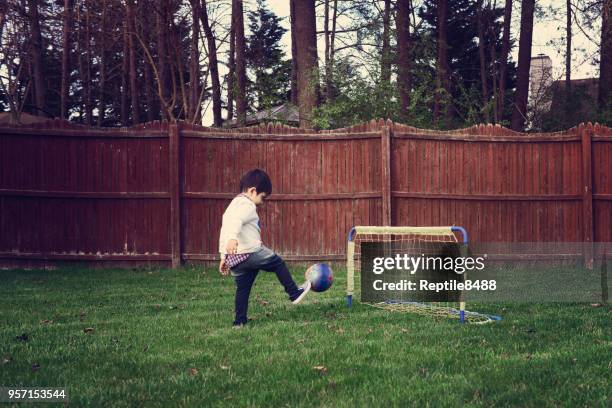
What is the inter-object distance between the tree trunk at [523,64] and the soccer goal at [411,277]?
46.5ft

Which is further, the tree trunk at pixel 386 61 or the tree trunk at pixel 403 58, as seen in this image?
the tree trunk at pixel 403 58

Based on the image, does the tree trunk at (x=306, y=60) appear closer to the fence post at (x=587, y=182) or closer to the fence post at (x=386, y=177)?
the fence post at (x=386, y=177)

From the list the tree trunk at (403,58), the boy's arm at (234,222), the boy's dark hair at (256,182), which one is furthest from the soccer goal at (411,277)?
the tree trunk at (403,58)

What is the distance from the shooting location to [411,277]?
318 inches

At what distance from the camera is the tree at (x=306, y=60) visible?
50.3ft

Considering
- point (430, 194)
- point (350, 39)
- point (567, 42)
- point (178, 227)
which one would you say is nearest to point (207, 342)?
point (178, 227)

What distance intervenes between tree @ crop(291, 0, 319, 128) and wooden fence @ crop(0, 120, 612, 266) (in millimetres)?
3285

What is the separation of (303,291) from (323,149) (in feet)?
17.6

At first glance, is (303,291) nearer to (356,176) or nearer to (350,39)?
(356,176)

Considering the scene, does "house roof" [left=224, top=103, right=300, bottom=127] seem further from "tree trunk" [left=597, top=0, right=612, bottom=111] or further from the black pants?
the black pants

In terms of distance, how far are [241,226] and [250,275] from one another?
52 centimetres

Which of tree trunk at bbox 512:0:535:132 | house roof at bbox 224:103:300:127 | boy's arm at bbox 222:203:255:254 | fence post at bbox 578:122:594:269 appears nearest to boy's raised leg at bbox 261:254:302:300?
boy's arm at bbox 222:203:255:254

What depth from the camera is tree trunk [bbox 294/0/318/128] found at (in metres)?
15.3

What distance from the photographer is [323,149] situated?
12141mm
